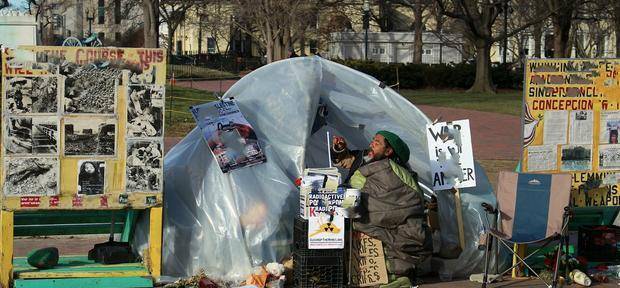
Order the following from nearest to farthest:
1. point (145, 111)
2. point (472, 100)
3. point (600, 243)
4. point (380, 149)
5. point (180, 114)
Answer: point (145, 111)
point (380, 149)
point (600, 243)
point (180, 114)
point (472, 100)

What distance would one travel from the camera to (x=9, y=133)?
693cm

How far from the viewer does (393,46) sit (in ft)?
224

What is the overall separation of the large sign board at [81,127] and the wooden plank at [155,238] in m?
0.16

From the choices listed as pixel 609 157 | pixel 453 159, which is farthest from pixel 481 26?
pixel 453 159

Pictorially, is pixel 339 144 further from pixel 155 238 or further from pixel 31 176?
pixel 31 176

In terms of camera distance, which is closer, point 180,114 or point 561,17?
point 180,114

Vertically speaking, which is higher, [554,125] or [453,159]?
[554,125]

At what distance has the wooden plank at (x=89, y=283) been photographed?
281 inches

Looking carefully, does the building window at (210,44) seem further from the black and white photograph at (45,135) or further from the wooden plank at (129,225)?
the black and white photograph at (45,135)

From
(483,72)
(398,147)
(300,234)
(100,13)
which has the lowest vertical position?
(300,234)

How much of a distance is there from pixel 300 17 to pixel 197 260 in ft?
126

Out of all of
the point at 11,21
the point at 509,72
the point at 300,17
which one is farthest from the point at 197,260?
the point at 509,72

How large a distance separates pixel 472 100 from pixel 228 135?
29853 millimetres

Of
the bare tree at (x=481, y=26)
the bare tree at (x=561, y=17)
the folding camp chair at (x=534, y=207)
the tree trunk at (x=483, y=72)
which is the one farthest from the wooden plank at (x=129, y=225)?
the tree trunk at (x=483, y=72)
